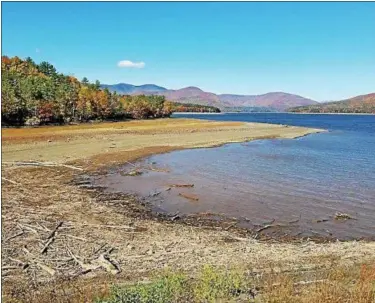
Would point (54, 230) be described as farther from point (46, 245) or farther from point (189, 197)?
point (189, 197)

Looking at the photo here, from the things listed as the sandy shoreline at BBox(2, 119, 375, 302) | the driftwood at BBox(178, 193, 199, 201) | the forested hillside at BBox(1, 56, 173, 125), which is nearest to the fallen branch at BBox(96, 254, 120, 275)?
the sandy shoreline at BBox(2, 119, 375, 302)

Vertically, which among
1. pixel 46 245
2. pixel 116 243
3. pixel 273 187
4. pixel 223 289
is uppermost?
pixel 223 289

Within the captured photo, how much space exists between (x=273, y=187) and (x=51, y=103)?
59517mm

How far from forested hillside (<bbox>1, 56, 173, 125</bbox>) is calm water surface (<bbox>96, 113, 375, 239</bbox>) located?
3790cm

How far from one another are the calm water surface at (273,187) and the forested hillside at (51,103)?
37.9 metres

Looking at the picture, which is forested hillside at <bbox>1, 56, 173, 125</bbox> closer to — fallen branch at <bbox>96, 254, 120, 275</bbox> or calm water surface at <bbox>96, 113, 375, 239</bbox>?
calm water surface at <bbox>96, 113, 375, 239</bbox>

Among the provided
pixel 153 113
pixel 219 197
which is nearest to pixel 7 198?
pixel 219 197

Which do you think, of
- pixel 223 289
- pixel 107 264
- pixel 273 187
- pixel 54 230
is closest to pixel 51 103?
pixel 273 187

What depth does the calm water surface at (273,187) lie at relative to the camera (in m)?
16.2

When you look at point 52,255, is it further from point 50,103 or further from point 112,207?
point 50,103

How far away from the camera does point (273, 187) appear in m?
22.0

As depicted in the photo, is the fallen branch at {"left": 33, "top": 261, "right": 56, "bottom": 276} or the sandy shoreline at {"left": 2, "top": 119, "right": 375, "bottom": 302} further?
the sandy shoreline at {"left": 2, "top": 119, "right": 375, "bottom": 302}

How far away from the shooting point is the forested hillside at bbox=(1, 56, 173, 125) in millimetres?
64750

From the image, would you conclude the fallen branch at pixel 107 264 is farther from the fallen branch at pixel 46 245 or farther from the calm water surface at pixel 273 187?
the calm water surface at pixel 273 187
